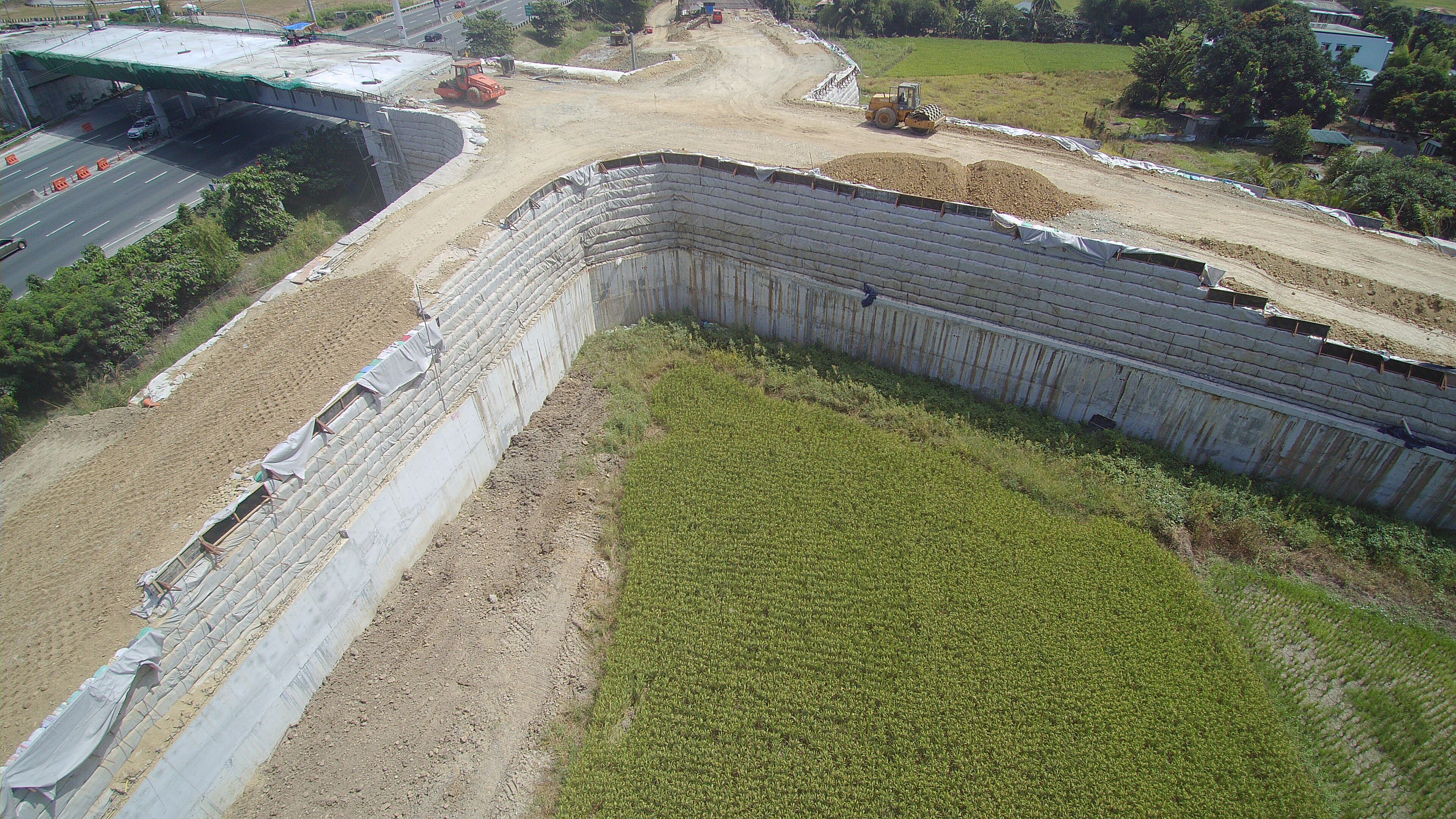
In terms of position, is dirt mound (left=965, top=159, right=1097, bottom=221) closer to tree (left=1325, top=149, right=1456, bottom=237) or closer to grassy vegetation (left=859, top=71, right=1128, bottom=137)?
tree (left=1325, top=149, right=1456, bottom=237)

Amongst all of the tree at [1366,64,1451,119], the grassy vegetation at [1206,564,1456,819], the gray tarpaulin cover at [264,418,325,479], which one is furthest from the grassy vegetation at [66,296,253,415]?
the tree at [1366,64,1451,119]

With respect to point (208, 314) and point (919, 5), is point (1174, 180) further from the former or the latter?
point (919, 5)

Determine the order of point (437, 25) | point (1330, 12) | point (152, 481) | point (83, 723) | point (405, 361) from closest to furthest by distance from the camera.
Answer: point (83, 723), point (152, 481), point (405, 361), point (1330, 12), point (437, 25)

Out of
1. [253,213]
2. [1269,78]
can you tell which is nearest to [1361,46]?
[1269,78]

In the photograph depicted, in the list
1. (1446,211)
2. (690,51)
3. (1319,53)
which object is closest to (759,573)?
(1446,211)

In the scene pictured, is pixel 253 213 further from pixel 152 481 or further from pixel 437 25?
pixel 437 25

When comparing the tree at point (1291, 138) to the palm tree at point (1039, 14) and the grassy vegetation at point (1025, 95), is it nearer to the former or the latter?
the grassy vegetation at point (1025, 95)

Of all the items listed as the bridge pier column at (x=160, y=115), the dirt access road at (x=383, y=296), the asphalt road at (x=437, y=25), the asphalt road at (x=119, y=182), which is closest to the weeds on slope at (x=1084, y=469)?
the dirt access road at (x=383, y=296)
